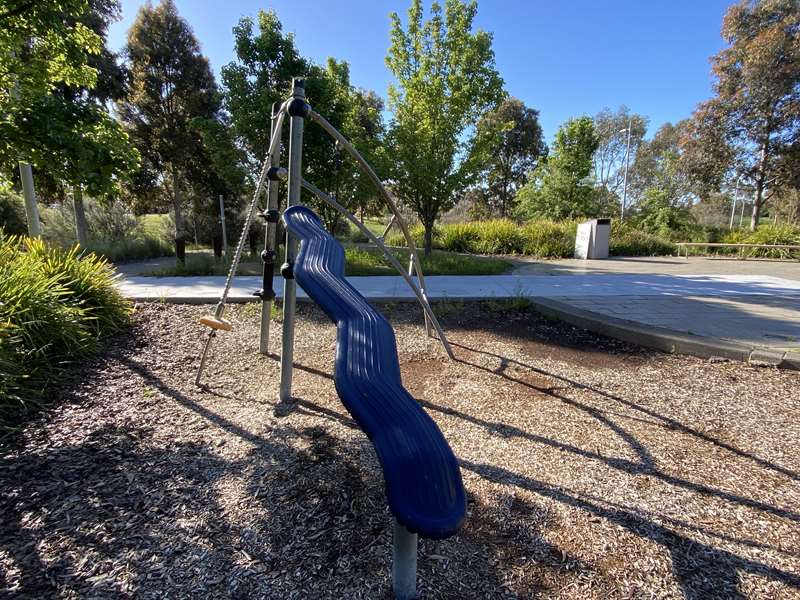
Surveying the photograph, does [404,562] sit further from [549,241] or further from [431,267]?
[549,241]

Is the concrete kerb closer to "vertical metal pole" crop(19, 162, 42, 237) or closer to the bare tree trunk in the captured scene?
"vertical metal pole" crop(19, 162, 42, 237)

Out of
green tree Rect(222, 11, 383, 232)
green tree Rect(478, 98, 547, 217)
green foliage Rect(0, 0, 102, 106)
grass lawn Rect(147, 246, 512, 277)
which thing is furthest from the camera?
green tree Rect(478, 98, 547, 217)

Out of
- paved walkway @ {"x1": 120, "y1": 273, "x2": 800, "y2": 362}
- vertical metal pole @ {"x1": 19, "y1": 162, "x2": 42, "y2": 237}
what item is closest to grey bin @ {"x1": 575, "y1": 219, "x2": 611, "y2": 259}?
paved walkway @ {"x1": 120, "y1": 273, "x2": 800, "y2": 362}

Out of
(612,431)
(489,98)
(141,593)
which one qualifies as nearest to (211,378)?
(141,593)

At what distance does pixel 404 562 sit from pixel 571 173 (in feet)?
66.4

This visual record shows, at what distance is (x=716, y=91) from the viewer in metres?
15.0

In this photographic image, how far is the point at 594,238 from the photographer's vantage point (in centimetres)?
1154

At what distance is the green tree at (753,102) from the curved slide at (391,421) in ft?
64.7

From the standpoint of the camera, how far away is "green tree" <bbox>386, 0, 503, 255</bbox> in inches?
341

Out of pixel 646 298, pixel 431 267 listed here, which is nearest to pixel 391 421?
pixel 646 298

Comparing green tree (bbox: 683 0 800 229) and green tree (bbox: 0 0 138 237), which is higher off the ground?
green tree (bbox: 683 0 800 229)

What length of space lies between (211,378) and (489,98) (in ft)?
29.0

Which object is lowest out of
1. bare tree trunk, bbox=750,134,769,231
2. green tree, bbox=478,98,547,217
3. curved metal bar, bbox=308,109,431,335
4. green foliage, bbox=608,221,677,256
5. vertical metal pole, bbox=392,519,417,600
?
vertical metal pole, bbox=392,519,417,600

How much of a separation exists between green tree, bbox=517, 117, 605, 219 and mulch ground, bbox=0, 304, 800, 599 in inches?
672
